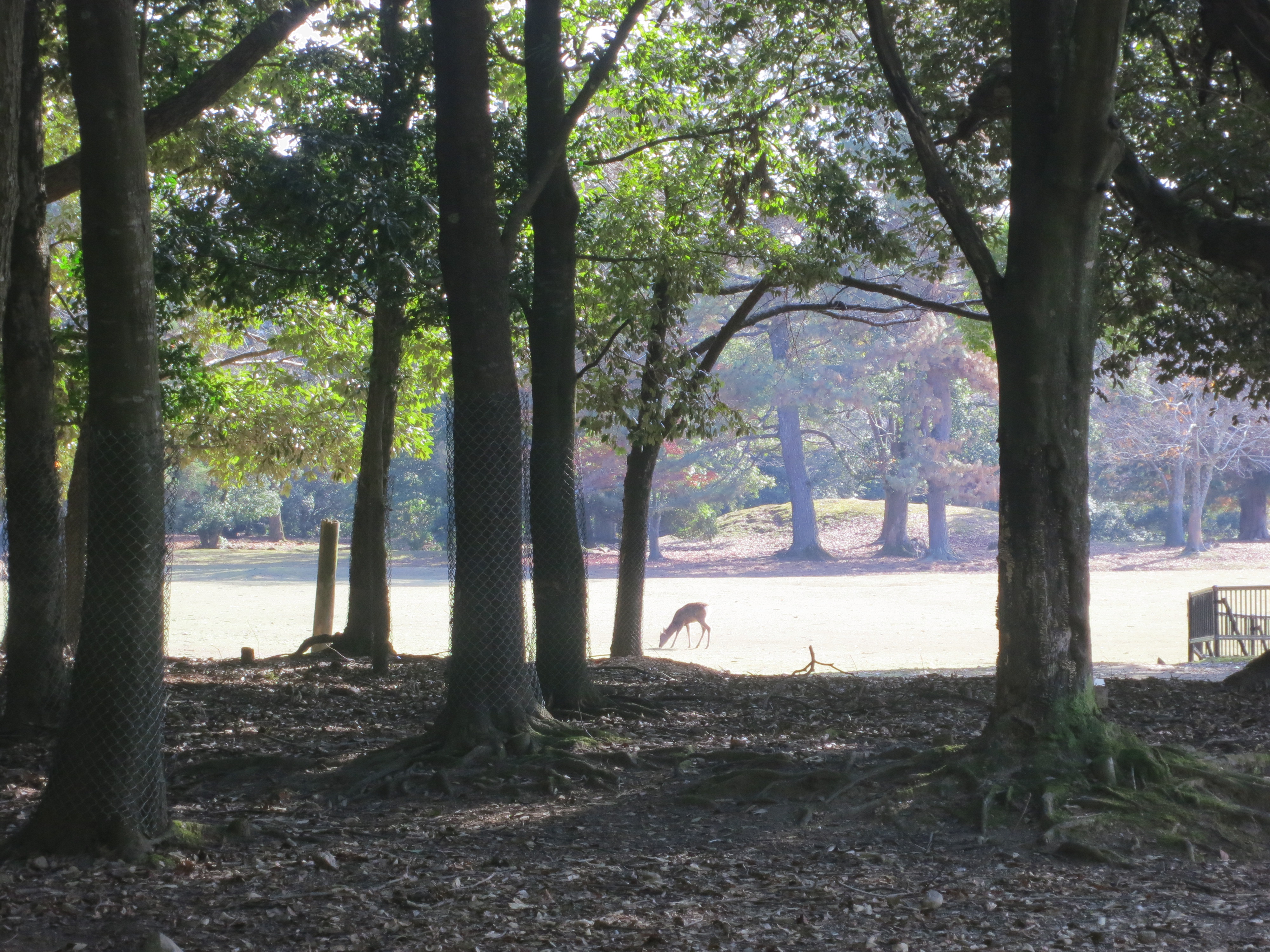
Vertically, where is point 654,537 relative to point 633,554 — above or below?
below

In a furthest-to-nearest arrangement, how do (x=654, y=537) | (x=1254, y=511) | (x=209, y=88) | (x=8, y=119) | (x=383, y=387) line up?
(x=654, y=537) < (x=1254, y=511) < (x=383, y=387) < (x=209, y=88) < (x=8, y=119)

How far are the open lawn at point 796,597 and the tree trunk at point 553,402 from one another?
885 cm

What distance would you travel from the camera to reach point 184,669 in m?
14.5

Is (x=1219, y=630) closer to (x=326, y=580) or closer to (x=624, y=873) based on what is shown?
(x=326, y=580)

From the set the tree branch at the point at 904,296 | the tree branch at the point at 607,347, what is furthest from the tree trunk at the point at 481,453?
the tree branch at the point at 904,296

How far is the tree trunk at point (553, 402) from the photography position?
10.1m

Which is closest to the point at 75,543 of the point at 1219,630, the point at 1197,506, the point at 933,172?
the point at 933,172

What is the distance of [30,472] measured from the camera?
Answer: 8.79 metres

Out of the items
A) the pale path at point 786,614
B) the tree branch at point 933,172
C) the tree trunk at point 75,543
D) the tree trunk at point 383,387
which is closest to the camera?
the tree branch at point 933,172

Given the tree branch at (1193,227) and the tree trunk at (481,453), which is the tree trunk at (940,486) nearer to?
the tree branch at (1193,227)

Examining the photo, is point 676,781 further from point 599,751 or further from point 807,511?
point 807,511

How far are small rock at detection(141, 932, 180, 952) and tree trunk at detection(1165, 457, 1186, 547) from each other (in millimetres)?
47858

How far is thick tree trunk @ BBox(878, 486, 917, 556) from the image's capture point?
159 ft

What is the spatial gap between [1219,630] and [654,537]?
103ft
